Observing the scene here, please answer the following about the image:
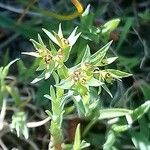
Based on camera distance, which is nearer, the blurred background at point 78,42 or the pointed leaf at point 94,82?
the pointed leaf at point 94,82

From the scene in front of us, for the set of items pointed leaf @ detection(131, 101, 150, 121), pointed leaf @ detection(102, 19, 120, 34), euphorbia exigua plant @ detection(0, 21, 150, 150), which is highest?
pointed leaf @ detection(102, 19, 120, 34)

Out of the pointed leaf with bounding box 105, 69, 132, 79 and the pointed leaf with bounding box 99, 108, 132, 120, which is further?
the pointed leaf with bounding box 99, 108, 132, 120

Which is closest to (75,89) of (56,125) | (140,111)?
(56,125)

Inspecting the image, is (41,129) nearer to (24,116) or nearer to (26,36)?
(24,116)

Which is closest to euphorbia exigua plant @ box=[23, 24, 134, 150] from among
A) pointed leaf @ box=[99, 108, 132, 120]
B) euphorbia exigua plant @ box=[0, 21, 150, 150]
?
euphorbia exigua plant @ box=[0, 21, 150, 150]

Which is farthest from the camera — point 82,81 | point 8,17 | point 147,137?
point 8,17

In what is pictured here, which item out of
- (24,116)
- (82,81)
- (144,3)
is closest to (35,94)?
(24,116)

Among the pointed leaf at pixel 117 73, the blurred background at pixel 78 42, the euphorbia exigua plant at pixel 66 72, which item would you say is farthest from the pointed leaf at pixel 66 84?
the blurred background at pixel 78 42

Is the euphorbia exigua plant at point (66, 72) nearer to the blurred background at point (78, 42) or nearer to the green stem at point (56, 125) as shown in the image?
the green stem at point (56, 125)

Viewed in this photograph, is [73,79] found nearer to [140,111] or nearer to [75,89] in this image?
[75,89]

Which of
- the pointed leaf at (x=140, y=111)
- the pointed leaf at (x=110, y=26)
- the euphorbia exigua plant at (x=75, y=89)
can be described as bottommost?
the pointed leaf at (x=140, y=111)

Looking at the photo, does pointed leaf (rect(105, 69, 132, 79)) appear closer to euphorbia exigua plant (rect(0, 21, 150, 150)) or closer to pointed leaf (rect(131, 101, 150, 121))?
euphorbia exigua plant (rect(0, 21, 150, 150))
